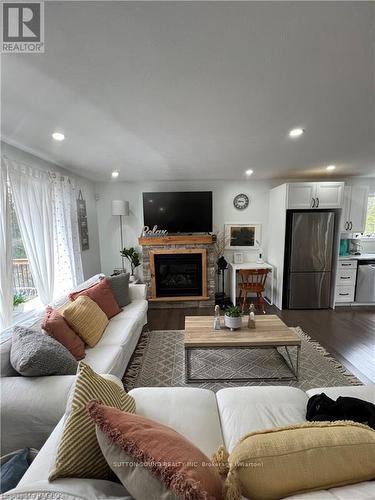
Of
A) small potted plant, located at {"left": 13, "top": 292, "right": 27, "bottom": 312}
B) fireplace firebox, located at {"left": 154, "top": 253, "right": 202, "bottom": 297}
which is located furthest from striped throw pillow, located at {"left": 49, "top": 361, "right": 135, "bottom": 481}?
fireplace firebox, located at {"left": 154, "top": 253, "right": 202, "bottom": 297}

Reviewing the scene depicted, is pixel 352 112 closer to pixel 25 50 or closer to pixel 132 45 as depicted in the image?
pixel 132 45

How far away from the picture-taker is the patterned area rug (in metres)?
2.05

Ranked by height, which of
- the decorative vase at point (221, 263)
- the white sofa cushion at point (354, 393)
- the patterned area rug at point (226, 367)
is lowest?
the patterned area rug at point (226, 367)

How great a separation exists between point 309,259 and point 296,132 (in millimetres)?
2276

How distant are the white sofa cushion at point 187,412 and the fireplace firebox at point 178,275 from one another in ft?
8.82

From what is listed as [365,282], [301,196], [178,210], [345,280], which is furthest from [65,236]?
[365,282]

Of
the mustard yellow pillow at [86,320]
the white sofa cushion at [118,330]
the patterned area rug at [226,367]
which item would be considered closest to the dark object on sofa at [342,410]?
the patterned area rug at [226,367]

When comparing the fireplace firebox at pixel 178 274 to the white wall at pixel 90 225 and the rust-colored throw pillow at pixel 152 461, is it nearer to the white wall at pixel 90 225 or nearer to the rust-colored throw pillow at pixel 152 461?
the white wall at pixel 90 225

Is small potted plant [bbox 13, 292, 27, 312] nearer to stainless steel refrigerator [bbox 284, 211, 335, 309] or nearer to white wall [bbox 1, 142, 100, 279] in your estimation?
white wall [bbox 1, 142, 100, 279]

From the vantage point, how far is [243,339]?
6.74ft

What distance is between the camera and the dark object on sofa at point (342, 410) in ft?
3.42

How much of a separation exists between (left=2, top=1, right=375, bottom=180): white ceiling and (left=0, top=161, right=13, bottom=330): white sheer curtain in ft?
1.64

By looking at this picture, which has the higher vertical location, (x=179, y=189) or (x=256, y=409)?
(x=179, y=189)

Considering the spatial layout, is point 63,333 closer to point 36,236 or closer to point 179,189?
Result: point 36,236
